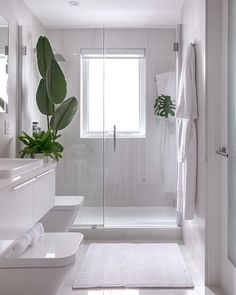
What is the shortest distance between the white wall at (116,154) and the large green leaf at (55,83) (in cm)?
49

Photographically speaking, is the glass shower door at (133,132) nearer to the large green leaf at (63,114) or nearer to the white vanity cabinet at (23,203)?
the large green leaf at (63,114)

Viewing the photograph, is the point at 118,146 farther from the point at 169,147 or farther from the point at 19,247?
the point at 19,247

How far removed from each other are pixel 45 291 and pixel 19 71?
87.2 inches

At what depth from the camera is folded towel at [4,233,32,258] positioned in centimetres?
204

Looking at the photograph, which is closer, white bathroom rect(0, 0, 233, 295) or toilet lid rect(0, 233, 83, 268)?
toilet lid rect(0, 233, 83, 268)

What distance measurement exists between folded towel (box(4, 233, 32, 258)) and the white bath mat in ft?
1.86

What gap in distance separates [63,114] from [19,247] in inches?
64.9

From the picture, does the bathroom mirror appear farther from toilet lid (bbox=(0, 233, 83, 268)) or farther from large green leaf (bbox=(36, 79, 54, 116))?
toilet lid (bbox=(0, 233, 83, 268))

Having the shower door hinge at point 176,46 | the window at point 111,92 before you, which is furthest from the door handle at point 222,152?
→ the shower door hinge at point 176,46

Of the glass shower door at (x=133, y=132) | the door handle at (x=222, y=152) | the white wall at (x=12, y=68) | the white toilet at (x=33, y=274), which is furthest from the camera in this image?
the glass shower door at (x=133, y=132)

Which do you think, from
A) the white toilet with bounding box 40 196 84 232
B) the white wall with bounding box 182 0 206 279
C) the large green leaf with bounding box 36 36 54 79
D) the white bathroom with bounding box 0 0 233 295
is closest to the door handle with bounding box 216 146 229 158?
the white bathroom with bounding box 0 0 233 295

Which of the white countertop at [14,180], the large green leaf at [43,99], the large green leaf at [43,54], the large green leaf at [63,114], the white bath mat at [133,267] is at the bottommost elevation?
the white bath mat at [133,267]

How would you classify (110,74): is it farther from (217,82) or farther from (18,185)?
(18,185)

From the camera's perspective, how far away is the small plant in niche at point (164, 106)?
3893mm
